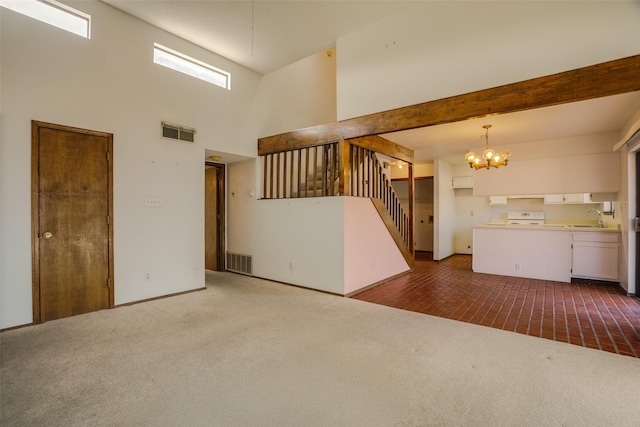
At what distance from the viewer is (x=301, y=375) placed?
7.66 feet

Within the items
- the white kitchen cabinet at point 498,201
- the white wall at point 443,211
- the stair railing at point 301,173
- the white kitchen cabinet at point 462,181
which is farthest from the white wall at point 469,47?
the white kitchen cabinet at point 498,201

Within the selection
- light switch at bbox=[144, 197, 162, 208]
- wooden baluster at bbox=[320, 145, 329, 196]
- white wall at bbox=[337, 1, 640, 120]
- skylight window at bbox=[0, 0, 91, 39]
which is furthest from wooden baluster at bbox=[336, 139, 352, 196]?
skylight window at bbox=[0, 0, 91, 39]

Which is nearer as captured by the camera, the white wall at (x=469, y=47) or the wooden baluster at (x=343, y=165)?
the white wall at (x=469, y=47)

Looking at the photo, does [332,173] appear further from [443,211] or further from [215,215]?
[443,211]

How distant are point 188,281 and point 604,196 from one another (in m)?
7.91

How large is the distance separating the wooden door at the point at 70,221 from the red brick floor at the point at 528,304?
3634 mm

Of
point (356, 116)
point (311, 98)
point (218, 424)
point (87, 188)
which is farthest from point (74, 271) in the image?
point (311, 98)

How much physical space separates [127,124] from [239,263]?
10.5ft

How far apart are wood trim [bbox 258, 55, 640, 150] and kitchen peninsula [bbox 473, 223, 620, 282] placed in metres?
3.57

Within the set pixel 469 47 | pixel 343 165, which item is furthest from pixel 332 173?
pixel 469 47

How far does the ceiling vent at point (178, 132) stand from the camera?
448 cm

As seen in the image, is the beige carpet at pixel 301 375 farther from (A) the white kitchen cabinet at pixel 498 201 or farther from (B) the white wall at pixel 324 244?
(A) the white kitchen cabinet at pixel 498 201

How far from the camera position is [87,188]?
3785mm

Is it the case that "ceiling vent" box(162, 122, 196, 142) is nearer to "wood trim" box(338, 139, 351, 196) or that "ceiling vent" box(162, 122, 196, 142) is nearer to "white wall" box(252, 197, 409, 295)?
"white wall" box(252, 197, 409, 295)
